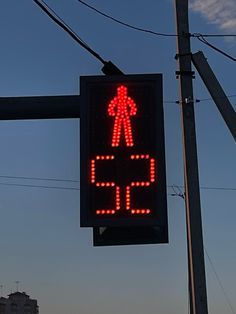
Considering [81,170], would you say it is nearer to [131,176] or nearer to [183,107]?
[131,176]

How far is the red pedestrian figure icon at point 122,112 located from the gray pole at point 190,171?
8.99ft

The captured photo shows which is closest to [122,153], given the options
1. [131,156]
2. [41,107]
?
[131,156]

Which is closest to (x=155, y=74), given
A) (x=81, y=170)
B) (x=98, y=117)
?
(x=98, y=117)

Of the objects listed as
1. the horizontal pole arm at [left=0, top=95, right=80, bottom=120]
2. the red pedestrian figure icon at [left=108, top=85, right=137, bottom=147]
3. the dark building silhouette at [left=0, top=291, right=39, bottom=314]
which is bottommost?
the dark building silhouette at [left=0, top=291, right=39, bottom=314]

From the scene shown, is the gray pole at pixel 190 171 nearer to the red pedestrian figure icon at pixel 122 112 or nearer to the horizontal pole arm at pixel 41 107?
the horizontal pole arm at pixel 41 107

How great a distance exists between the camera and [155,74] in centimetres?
722

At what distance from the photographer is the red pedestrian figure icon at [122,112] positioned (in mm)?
7000

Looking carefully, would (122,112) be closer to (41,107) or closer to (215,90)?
(41,107)

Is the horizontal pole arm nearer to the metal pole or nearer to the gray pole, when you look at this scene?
the gray pole

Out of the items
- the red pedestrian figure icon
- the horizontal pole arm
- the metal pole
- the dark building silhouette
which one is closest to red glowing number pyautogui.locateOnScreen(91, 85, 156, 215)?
the red pedestrian figure icon

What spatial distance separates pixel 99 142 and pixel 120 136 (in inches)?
8.4

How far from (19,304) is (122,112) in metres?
120

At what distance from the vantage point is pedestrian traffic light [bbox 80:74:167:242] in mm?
6730

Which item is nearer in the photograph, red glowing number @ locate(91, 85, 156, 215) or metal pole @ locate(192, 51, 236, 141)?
red glowing number @ locate(91, 85, 156, 215)
